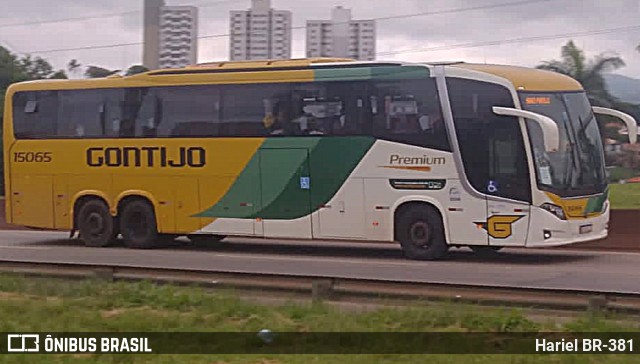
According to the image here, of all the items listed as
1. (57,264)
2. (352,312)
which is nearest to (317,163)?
(57,264)

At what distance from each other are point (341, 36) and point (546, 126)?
6426 cm

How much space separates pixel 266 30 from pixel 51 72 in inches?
1437

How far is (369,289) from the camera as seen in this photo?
1151 centimetres

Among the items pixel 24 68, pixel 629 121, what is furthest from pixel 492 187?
pixel 24 68

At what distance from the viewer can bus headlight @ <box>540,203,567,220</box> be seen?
17.4 m

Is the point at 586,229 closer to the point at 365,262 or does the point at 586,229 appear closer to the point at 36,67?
the point at 365,262

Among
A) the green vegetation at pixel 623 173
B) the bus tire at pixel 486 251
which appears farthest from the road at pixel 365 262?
the green vegetation at pixel 623 173

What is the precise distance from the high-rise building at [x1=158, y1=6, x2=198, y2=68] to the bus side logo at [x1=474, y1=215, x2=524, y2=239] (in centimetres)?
7443

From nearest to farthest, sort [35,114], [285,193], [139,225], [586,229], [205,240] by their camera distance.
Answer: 1. [586,229]
2. [285,193]
3. [139,225]
4. [35,114]
5. [205,240]

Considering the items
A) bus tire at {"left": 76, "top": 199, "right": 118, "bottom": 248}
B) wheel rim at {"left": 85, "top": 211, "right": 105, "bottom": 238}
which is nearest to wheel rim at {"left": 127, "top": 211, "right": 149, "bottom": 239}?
bus tire at {"left": 76, "top": 199, "right": 118, "bottom": 248}

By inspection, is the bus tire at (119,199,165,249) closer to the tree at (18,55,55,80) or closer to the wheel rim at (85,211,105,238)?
the wheel rim at (85,211,105,238)

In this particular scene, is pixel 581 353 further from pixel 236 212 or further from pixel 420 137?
pixel 236 212

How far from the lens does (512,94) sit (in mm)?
17625

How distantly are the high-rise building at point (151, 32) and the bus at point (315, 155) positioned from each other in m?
56.0
